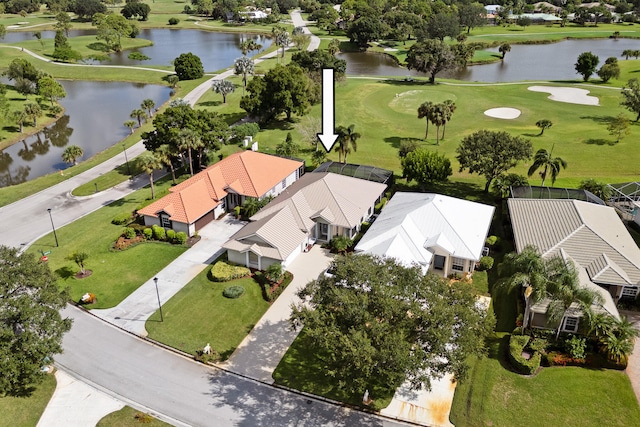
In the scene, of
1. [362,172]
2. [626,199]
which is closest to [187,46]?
[362,172]

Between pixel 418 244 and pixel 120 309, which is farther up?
pixel 418 244

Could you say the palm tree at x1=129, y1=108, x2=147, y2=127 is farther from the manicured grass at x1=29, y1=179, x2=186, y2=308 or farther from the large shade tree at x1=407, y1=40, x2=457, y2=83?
the large shade tree at x1=407, y1=40, x2=457, y2=83

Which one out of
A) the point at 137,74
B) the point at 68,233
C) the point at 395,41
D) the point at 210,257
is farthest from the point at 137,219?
the point at 395,41

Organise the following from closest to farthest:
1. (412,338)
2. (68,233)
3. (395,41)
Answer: (412,338) → (68,233) → (395,41)

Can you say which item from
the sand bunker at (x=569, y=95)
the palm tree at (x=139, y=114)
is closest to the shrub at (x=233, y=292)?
the palm tree at (x=139, y=114)

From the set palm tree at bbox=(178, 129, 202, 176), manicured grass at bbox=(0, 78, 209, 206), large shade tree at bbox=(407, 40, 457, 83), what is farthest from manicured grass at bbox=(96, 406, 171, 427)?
large shade tree at bbox=(407, 40, 457, 83)

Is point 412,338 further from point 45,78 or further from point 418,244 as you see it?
point 45,78

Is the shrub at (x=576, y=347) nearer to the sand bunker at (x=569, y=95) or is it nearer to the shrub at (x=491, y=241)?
the shrub at (x=491, y=241)
